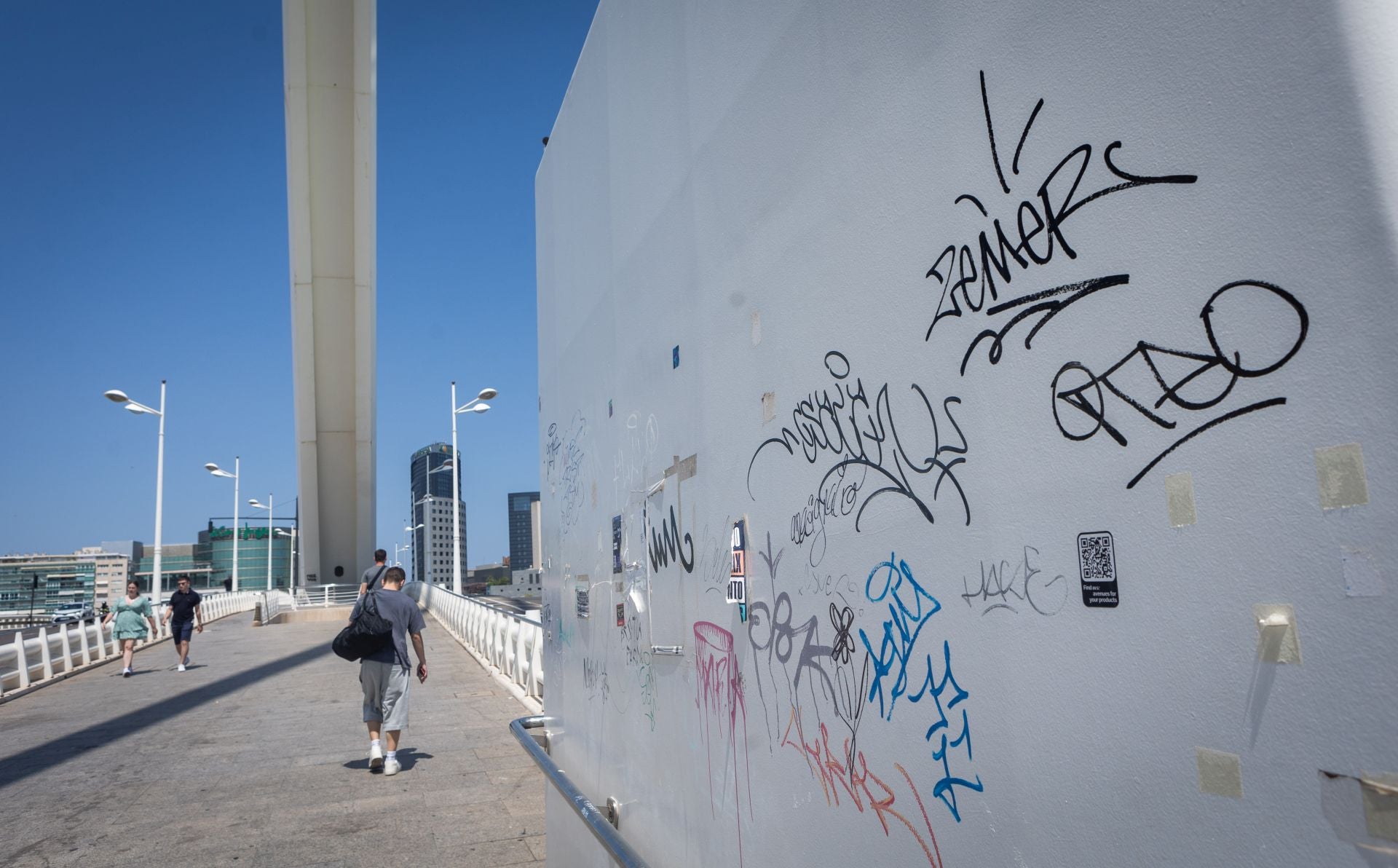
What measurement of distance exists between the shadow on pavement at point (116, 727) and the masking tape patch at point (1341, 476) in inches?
419

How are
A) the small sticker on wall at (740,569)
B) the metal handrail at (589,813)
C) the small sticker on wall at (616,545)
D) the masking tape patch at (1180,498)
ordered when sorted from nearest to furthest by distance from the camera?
the masking tape patch at (1180,498) < the small sticker on wall at (740,569) < the metal handrail at (589,813) < the small sticker on wall at (616,545)

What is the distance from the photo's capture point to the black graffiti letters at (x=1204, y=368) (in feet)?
4.00

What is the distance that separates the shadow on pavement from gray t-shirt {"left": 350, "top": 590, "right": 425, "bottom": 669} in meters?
3.47

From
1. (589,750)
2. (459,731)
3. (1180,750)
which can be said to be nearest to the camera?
(1180,750)

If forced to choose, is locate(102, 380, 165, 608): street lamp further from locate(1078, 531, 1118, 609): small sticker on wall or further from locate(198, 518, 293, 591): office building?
locate(198, 518, 293, 591): office building

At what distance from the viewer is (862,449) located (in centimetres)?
219

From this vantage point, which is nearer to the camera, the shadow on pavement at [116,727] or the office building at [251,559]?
the shadow on pavement at [116,727]

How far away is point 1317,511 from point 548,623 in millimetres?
5527

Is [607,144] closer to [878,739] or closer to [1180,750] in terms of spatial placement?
[878,739]

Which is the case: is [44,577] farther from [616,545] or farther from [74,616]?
[616,545]

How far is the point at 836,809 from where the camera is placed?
2.28 meters

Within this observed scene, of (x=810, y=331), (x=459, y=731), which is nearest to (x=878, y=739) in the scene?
(x=810, y=331)

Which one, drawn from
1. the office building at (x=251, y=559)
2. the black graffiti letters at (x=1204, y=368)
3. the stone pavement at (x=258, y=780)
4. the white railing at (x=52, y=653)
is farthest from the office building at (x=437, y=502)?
the black graffiti letters at (x=1204, y=368)

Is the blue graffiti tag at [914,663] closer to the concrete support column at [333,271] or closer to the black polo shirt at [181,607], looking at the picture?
the black polo shirt at [181,607]
